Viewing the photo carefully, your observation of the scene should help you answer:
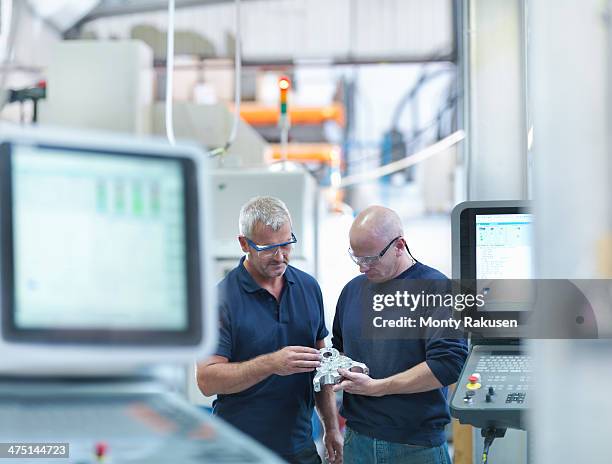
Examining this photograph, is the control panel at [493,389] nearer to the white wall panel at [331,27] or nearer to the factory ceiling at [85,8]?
the factory ceiling at [85,8]

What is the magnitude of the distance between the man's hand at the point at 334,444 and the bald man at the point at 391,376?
6 centimetres

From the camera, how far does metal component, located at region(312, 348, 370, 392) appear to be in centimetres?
193

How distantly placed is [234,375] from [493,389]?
554 mm

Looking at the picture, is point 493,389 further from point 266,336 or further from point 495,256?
point 266,336

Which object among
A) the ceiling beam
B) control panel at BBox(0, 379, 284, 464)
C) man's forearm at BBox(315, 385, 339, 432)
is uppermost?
the ceiling beam

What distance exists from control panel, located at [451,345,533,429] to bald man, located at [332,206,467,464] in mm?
95

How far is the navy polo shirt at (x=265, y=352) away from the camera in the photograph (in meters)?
1.95

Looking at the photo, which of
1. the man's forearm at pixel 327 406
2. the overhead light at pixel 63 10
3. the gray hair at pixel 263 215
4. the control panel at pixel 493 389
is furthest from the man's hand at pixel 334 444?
the overhead light at pixel 63 10

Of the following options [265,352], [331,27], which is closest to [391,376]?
[265,352]

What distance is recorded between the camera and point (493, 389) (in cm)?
169

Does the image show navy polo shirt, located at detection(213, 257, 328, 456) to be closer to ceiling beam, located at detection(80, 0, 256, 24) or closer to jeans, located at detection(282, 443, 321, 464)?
jeans, located at detection(282, 443, 321, 464)

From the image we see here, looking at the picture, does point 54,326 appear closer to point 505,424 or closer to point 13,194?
point 13,194

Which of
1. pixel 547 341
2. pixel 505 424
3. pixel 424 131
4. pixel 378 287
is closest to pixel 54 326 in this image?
pixel 547 341

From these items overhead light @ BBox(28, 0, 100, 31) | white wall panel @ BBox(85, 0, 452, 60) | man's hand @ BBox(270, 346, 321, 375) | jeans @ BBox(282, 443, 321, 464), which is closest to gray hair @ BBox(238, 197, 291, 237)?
man's hand @ BBox(270, 346, 321, 375)
